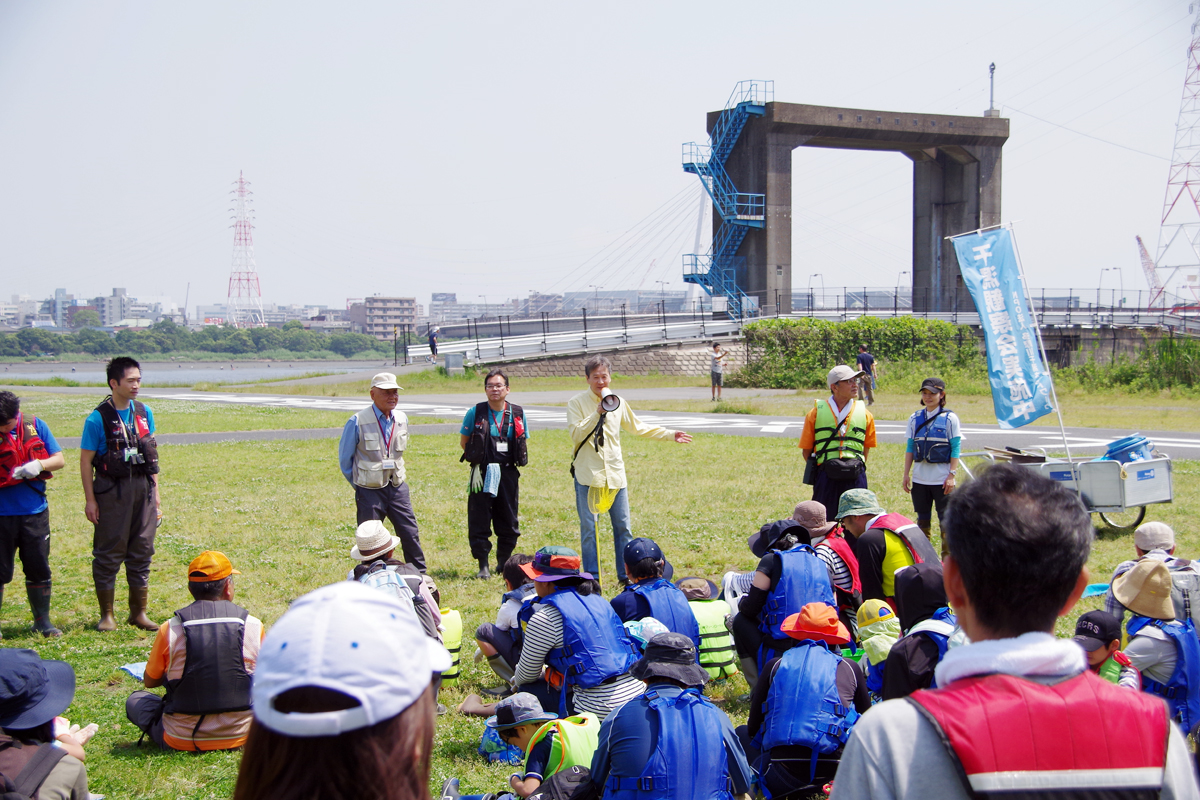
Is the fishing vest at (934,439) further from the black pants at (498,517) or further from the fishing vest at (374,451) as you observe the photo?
the fishing vest at (374,451)

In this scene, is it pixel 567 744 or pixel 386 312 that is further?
pixel 386 312

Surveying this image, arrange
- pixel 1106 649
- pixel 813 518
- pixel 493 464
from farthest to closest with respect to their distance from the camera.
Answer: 1. pixel 493 464
2. pixel 813 518
3. pixel 1106 649

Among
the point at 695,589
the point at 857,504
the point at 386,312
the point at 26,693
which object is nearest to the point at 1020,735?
the point at 26,693

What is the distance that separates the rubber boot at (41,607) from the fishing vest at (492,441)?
3600 millimetres

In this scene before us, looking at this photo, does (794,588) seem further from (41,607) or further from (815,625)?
(41,607)

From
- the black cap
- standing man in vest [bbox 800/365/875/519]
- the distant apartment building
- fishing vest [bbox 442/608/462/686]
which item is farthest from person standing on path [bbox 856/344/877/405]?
the distant apartment building

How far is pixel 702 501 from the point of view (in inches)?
458

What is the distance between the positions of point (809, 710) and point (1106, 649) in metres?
1.57

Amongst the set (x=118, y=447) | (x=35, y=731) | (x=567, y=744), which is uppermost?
(x=118, y=447)

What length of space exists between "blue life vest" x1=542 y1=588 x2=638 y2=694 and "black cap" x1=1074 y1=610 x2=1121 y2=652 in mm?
2282

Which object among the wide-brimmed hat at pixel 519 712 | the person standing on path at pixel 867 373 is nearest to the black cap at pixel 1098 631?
the wide-brimmed hat at pixel 519 712

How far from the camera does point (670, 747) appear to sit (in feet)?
10.7

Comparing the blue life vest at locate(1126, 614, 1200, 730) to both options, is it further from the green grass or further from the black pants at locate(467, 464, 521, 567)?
the black pants at locate(467, 464, 521, 567)

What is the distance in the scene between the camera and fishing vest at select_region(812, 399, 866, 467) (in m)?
7.78
